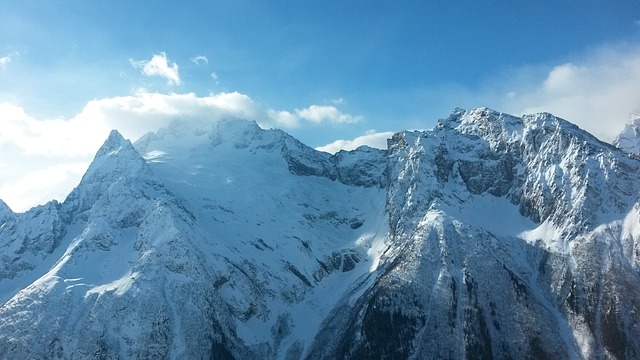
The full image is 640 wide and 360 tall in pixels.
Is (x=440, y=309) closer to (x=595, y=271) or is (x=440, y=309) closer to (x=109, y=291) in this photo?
(x=595, y=271)

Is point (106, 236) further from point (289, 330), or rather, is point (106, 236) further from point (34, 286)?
point (289, 330)

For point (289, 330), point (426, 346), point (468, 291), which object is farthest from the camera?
point (289, 330)

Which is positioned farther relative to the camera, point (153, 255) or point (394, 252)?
point (394, 252)

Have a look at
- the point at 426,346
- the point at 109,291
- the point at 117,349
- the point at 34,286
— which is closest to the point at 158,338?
the point at 117,349

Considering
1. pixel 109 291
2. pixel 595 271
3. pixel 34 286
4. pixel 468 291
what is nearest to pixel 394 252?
pixel 468 291

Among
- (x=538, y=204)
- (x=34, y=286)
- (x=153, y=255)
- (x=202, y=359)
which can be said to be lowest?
(x=202, y=359)

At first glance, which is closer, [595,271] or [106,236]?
[595,271]

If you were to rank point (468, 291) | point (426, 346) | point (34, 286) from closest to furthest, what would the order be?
point (426, 346)
point (468, 291)
point (34, 286)

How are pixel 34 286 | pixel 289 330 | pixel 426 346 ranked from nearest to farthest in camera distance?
pixel 426 346
pixel 34 286
pixel 289 330

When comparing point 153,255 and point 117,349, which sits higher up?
point 153,255
